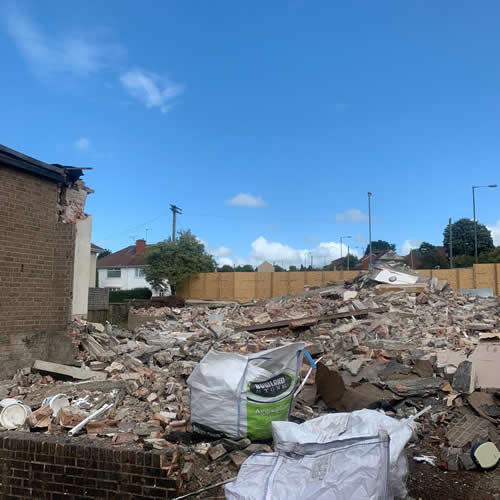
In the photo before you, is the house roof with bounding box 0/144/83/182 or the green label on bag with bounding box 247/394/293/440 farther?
the house roof with bounding box 0/144/83/182

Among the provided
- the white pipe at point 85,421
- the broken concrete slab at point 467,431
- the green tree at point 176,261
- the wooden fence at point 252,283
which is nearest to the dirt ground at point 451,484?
the broken concrete slab at point 467,431

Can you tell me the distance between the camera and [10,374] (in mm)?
7305

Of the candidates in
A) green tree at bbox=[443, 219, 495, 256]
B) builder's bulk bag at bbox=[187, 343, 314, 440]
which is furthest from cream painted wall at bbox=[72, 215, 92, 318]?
green tree at bbox=[443, 219, 495, 256]

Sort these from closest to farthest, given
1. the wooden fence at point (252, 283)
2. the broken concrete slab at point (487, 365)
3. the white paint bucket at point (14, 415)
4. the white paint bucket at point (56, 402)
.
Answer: the white paint bucket at point (14, 415)
the white paint bucket at point (56, 402)
the broken concrete slab at point (487, 365)
the wooden fence at point (252, 283)

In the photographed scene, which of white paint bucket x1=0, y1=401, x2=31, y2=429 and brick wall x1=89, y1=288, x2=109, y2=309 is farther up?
brick wall x1=89, y1=288, x2=109, y2=309

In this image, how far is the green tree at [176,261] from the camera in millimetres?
31453

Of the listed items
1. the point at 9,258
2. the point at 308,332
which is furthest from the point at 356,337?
the point at 9,258

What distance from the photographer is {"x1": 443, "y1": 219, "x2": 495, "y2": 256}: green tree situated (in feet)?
174

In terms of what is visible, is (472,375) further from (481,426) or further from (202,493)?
(202,493)

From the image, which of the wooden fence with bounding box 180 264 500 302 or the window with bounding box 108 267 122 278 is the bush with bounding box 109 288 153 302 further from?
the window with bounding box 108 267 122 278

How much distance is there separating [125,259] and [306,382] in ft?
150

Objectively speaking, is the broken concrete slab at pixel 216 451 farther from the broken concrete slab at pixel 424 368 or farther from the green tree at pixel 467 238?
the green tree at pixel 467 238

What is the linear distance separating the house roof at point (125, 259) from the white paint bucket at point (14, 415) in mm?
40769

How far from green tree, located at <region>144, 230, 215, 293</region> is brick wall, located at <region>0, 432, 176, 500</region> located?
27.4 m
